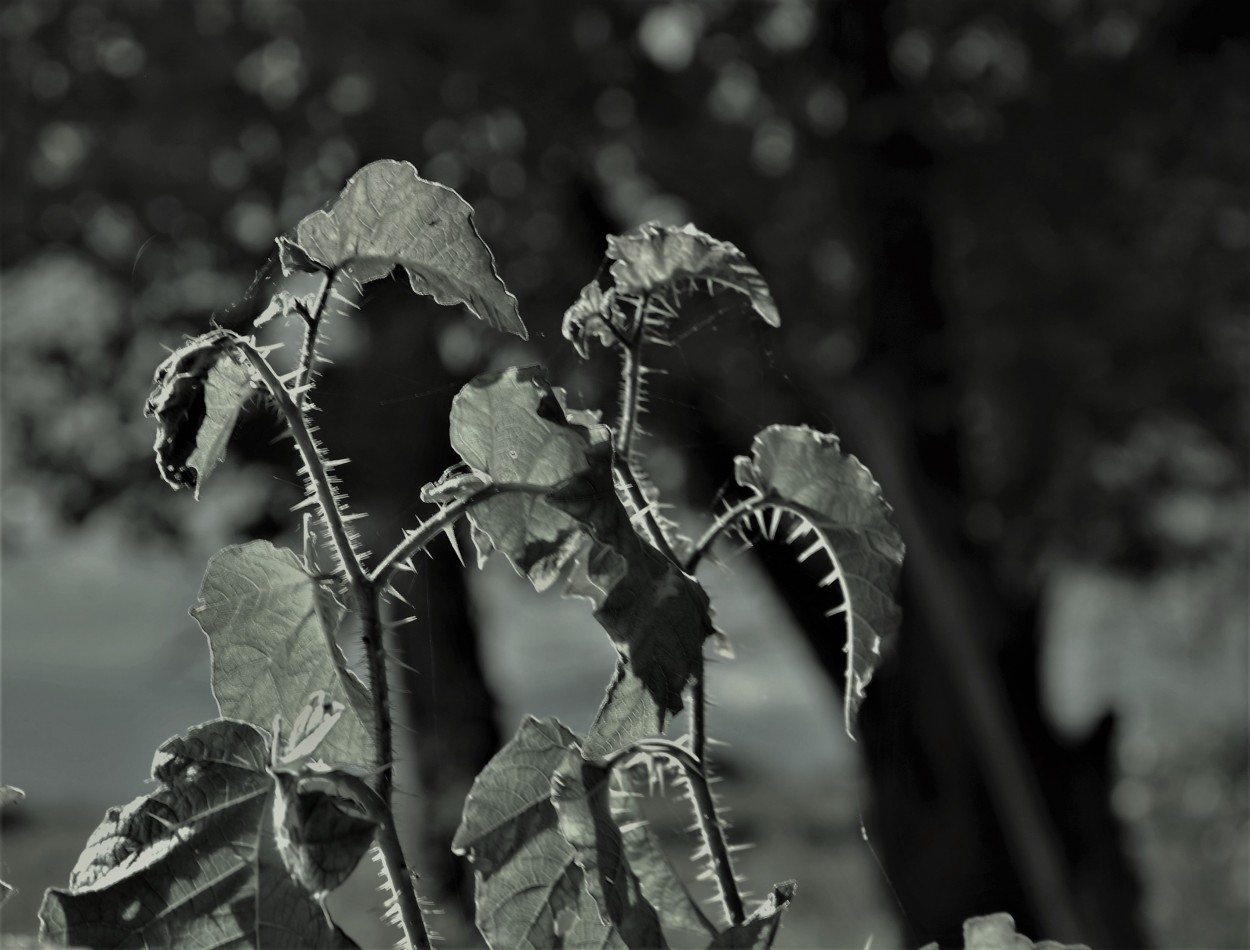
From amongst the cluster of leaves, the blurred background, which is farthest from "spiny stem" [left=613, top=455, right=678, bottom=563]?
the blurred background

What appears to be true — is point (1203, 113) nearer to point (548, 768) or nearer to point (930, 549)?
point (930, 549)

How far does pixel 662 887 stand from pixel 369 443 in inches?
22.7

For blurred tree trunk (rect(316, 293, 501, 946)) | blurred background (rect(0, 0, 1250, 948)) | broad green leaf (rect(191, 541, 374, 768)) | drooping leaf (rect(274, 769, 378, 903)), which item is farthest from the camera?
blurred background (rect(0, 0, 1250, 948))

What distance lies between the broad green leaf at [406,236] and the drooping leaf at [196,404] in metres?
0.04

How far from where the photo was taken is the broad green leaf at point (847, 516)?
523 mm

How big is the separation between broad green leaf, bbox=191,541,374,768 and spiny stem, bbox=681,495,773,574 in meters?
0.13

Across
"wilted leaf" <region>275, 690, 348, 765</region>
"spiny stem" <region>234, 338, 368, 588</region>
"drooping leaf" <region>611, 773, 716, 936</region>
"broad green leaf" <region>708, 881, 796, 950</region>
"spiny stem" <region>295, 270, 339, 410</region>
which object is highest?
"spiny stem" <region>295, 270, 339, 410</region>

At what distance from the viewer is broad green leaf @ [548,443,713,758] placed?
396 millimetres

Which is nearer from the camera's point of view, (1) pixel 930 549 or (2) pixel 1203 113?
(1) pixel 930 549

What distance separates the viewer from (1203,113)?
3.59 metres

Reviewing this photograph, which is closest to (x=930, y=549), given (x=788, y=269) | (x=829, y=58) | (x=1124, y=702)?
(x=788, y=269)

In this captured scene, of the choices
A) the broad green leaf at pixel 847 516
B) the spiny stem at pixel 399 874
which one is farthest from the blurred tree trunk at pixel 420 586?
the broad green leaf at pixel 847 516

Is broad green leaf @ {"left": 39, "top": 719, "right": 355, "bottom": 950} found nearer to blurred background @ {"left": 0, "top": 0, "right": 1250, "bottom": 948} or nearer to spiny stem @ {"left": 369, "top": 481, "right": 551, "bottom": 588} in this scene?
spiny stem @ {"left": 369, "top": 481, "right": 551, "bottom": 588}

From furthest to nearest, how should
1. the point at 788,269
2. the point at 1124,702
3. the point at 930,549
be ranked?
the point at 1124,702 → the point at 788,269 → the point at 930,549
